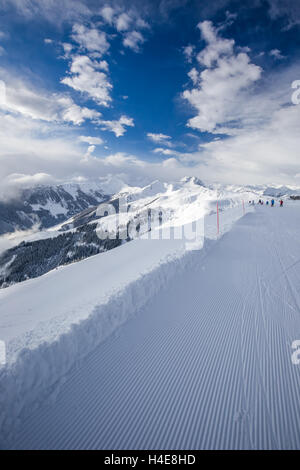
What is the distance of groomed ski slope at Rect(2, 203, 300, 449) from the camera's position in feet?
8.16

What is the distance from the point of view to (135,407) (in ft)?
9.29

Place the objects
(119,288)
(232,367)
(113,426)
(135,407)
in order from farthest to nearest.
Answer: (119,288) → (232,367) → (135,407) → (113,426)

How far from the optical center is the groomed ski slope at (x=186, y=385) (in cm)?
249

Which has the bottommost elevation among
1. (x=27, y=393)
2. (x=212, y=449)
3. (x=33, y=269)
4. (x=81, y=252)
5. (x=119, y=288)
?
(x=33, y=269)

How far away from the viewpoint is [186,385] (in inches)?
123

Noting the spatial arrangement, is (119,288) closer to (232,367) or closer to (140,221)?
(232,367)

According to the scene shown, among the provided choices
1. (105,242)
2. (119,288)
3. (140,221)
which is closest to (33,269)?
(105,242)

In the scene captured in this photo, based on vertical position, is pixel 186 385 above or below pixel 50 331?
below

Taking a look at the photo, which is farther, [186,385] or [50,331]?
[50,331]

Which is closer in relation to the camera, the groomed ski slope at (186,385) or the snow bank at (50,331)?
the groomed ski slope at (186,385)

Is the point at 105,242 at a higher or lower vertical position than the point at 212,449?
lower

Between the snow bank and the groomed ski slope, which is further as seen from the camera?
the snow bank

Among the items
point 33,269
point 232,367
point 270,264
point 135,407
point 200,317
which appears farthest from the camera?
point 33,269
